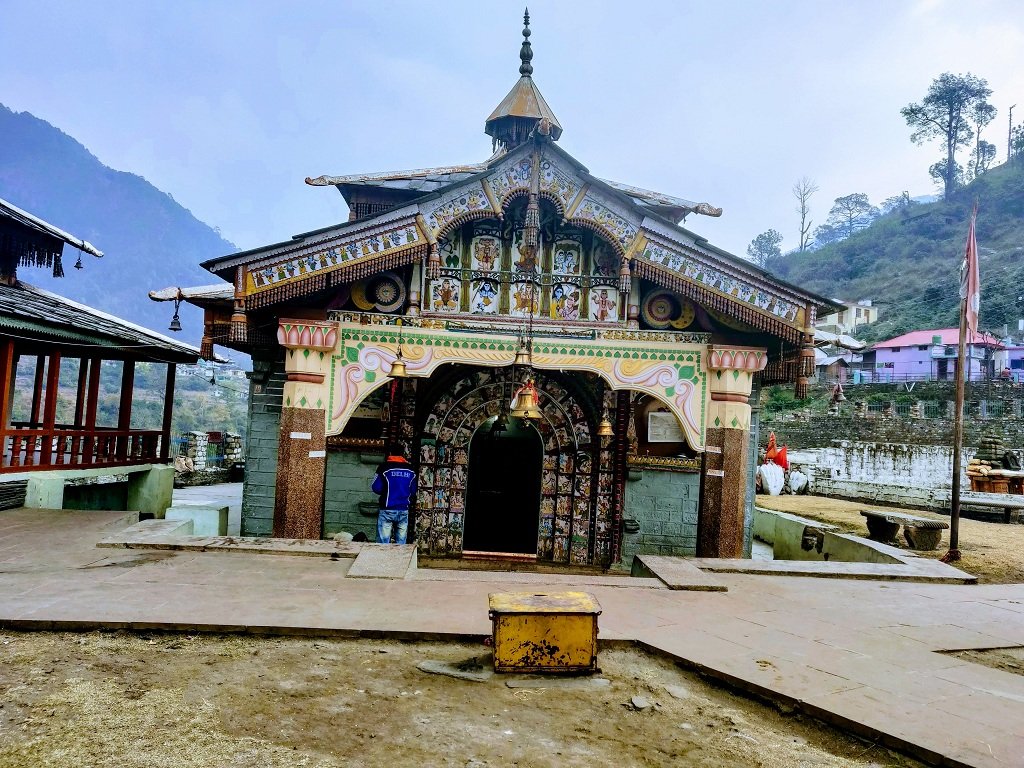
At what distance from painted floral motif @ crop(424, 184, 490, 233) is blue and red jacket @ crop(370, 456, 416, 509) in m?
3.57

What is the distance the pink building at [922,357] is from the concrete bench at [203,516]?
49480mm

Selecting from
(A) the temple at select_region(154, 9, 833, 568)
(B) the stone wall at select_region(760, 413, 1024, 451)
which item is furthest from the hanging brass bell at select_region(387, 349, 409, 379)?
(B) the stone wall at select_region(760, 413, 1024, 451)

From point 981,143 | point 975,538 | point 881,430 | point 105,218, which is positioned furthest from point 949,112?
point 105,218

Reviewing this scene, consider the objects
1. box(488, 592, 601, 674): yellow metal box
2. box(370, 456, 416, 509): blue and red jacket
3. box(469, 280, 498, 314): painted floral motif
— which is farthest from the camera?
box(469, 280, 498, 314): painted floral motif

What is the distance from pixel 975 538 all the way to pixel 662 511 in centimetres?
621

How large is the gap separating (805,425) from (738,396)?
32.6 m

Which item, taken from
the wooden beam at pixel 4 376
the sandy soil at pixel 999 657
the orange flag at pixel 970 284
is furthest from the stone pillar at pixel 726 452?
the wooden beam at pixel 4 376

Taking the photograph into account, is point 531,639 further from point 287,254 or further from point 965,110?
point 965,110

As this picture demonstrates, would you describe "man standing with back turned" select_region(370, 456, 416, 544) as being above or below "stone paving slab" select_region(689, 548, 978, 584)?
above

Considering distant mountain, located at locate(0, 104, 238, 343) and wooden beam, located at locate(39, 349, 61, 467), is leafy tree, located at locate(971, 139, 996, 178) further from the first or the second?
distant mountain, located at locate(0, 104, 238, 343)

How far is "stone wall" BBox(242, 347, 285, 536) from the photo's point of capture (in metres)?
11.6

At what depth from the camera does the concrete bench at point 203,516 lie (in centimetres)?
1172

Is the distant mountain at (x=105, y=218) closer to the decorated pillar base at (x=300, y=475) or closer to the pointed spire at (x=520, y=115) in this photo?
the pointed spire at (x=520, y=115)

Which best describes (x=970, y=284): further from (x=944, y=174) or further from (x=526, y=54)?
(x=944, y=174)
